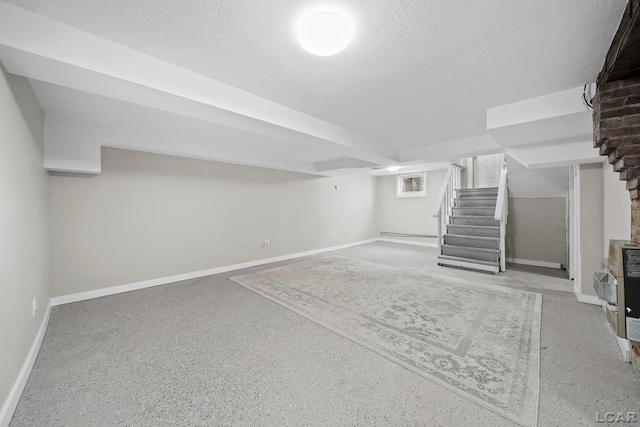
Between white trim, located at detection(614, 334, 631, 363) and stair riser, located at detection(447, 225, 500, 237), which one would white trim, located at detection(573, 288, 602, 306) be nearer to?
white trim, located at detection(614, 334, 631, 363)

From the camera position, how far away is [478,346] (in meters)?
1.99

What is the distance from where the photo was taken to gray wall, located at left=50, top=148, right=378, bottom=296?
3074 mm

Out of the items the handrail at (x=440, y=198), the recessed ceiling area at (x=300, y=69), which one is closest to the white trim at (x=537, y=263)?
the handrail at (x=440, y=198)

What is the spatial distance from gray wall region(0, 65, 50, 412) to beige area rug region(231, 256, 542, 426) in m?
2.04

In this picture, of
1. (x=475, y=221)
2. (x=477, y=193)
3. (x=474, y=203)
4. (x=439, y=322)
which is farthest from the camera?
(x=477, y=193)

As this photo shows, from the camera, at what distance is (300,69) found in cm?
184

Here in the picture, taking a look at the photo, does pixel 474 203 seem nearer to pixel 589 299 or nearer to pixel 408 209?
pixel 408 209

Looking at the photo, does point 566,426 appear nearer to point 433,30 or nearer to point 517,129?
point 433,30

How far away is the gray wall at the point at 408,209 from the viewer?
6922 mm

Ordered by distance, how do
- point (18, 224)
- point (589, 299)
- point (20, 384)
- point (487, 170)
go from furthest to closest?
point (487, 170) → point (589, 299) → point (18, 224) → point (20, 384)

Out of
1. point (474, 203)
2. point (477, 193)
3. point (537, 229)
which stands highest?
point (477, 193)

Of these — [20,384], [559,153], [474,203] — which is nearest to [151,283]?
[20,384]

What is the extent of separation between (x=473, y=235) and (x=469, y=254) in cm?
53

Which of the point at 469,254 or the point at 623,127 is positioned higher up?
the point at 623,127
